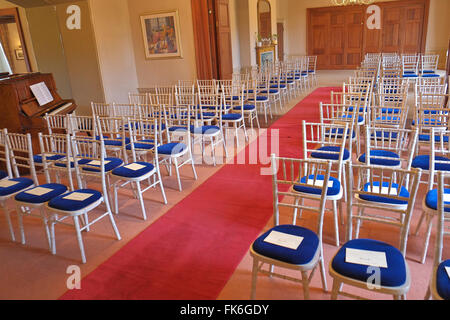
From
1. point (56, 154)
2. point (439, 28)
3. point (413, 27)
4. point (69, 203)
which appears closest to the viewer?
point (69, 203)

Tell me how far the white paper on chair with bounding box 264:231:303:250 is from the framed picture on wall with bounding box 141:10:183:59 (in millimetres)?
6345

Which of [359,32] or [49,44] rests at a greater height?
[359,32]

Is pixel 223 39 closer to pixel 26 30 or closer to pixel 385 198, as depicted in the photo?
pixel 26 30

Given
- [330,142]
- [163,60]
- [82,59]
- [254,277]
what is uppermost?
[82,59]

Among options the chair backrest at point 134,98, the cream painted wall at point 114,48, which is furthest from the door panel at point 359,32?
the chair backrest at point 134,98

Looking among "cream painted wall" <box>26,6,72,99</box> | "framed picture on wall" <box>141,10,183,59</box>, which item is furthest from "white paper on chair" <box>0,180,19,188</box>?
"framed picture on wall" <box>141,10,183,59</box>

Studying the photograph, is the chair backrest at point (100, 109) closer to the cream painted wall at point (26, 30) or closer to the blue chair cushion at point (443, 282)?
the cream painted wall at point (26, 30)

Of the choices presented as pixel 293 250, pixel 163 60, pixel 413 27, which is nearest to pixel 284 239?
pixel 293 250

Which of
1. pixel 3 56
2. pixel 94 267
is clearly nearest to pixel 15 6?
pixel 3 56

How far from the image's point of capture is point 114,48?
7594 mm

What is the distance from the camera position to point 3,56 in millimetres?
7375

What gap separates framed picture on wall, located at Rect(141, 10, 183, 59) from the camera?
25.0 feet

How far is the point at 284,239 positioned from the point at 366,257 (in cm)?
48
